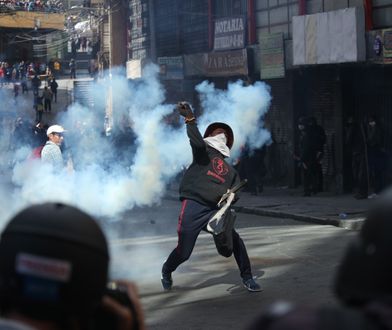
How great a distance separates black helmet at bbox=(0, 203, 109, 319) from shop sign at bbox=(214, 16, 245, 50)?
65.3 ft

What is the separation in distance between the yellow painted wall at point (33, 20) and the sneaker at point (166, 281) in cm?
3974


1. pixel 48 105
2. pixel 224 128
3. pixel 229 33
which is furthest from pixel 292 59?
pixel 48 105

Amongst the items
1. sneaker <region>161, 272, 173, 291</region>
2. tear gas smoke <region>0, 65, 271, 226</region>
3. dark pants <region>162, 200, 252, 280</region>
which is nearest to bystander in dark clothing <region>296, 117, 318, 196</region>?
tear gas smoke <region>0, 65, 271, 226</region>

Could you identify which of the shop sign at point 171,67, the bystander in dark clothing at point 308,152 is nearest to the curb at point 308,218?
the bystander in dark clothing at point 308,152

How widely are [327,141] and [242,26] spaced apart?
14.2ft

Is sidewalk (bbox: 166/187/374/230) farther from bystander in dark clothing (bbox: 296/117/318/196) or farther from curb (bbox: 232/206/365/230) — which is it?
bystander in dark clothing (bbox: 296/117/318/196)

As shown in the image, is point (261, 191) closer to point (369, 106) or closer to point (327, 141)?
point (327, 141)

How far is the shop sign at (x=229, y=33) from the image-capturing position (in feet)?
72.0

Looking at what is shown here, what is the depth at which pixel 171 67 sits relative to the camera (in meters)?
24.3

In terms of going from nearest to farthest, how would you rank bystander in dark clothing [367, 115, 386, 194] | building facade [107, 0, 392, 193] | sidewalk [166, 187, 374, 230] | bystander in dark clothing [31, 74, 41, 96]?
sidewalk [166, 187, 374, 230], bystander in dark clothing [367, 115, 386, 194], building facade [107, 0, 392, 193], bystander in dark clothing [31, 74, 41, 96]

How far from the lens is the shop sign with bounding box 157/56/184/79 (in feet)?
78.8

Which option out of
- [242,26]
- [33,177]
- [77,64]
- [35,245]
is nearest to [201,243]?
[33,177]

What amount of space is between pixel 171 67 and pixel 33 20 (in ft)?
83.8

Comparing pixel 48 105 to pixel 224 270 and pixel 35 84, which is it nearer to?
pixel 35 84
